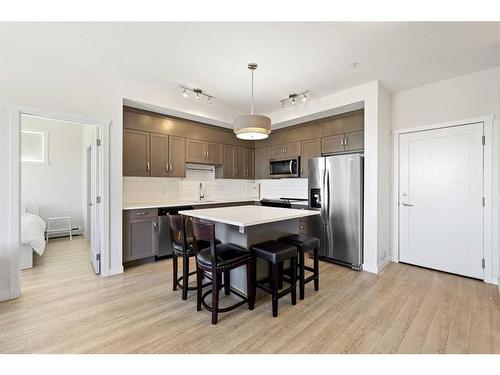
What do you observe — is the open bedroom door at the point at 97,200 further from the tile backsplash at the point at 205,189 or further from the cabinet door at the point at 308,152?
the cabinet door at the point at 308,152

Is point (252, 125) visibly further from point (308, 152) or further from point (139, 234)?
point (139, 234)

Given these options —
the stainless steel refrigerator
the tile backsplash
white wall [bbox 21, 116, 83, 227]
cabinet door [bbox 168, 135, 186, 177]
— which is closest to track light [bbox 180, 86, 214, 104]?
cabinet door [bbox 168, 135, 186, 177]

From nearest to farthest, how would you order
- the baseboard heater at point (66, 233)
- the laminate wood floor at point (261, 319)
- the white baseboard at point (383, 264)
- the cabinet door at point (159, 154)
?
the laminate wood floor at point (261, 319) → the white baseboard at point (383, 264) → the cabinet door at point (159, 154) → the baseboard heater at point (66, 233)

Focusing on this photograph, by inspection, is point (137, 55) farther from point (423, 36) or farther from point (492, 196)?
point (492, 196)

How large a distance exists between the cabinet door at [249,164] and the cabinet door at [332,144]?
5.71 feet

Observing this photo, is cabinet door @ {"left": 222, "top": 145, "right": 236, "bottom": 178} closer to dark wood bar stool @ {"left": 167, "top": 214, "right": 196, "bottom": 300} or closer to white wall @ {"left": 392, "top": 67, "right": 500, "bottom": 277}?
dark wood bar stool @ {"left": 167, "top": 214, "right": 196, "bottom": 300}

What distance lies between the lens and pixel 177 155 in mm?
4090

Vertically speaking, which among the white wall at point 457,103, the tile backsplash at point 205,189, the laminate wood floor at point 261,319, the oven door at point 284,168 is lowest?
the laminate wood floor at point 261,319

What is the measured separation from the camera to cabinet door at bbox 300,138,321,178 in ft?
13.8

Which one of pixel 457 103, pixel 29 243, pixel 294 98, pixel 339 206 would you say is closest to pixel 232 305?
pixel 339 206

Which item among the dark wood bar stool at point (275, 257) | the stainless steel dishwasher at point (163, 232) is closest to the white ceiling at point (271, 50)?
the stainless steel dishwasher at point (163, 232)

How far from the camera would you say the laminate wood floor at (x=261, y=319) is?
1.74 metres

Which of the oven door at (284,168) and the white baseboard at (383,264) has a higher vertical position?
the oven door at (284,168)
